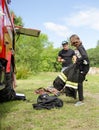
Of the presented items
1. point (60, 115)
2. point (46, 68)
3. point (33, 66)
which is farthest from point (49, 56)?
point (60, 115)

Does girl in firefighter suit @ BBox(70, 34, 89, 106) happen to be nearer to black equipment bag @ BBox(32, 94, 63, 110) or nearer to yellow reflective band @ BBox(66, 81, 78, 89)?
yellow reflective band @ BBox(66, 81, 78, 89)

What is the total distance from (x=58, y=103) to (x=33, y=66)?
31.9 metres

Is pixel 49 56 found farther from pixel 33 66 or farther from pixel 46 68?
pixel 33 66

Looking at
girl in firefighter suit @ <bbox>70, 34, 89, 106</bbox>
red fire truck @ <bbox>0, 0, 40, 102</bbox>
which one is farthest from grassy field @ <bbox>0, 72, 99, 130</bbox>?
girl in firefighter suit @ <bbox>70, 34, 89, 106</bbox>

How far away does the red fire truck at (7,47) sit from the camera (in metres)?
5.54

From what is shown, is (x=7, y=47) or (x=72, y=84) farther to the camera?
(x=72, y=84)

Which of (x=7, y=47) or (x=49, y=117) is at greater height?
(x=7, y=47)

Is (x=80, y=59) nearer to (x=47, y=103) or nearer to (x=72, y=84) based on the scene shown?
(x=72, y=84)

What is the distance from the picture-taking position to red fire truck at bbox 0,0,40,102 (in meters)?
5.54

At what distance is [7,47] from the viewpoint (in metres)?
6.34

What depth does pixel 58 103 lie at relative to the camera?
7.71 meters

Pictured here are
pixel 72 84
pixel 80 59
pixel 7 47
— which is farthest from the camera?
pixel 72 84

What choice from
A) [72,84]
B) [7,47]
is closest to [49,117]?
[7,47]

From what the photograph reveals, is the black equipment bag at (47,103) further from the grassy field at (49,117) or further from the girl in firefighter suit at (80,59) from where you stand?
the girl in firefighter suit at (80,59)
